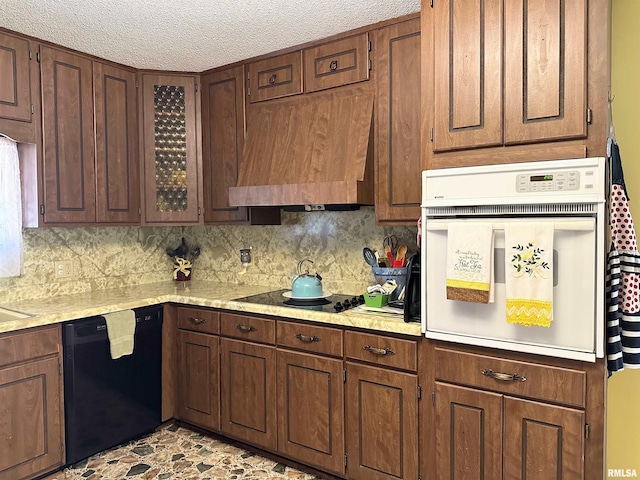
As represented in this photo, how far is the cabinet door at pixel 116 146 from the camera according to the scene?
10.0 feet

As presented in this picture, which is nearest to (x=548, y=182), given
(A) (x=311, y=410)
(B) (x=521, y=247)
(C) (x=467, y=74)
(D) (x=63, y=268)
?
(B) (x=521, y=247)

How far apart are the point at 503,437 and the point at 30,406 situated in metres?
2.34

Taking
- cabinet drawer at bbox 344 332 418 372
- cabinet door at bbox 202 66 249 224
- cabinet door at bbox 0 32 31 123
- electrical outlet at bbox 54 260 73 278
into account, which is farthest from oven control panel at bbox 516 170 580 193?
electrical outlet at bbox 54 260 73 278

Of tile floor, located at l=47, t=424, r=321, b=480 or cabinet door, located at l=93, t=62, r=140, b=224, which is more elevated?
cabinet door, located at l=93, t=62, r=140, b=224

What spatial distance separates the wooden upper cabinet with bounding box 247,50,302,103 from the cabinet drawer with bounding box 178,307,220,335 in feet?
4.66

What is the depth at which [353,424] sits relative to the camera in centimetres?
238

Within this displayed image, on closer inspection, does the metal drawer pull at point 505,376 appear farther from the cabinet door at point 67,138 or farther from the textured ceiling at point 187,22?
the cabinet door at point 67,138

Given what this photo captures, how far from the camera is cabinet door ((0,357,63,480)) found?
236 cm

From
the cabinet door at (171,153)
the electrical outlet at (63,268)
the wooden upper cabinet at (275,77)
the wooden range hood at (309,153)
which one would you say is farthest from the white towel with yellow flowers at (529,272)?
the electrical outlet at (63,268)

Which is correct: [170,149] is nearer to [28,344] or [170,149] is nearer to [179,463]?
[28,344]

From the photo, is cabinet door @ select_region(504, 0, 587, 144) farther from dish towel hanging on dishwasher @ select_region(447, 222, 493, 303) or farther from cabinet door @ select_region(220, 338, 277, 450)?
cabinet door @ select_region(220, 338, 277, 450)

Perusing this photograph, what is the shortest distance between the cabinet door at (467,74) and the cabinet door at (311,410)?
4.19 feet

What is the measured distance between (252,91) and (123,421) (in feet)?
7.38

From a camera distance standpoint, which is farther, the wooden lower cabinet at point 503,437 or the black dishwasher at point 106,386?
the black dishwasher at point 106,386
